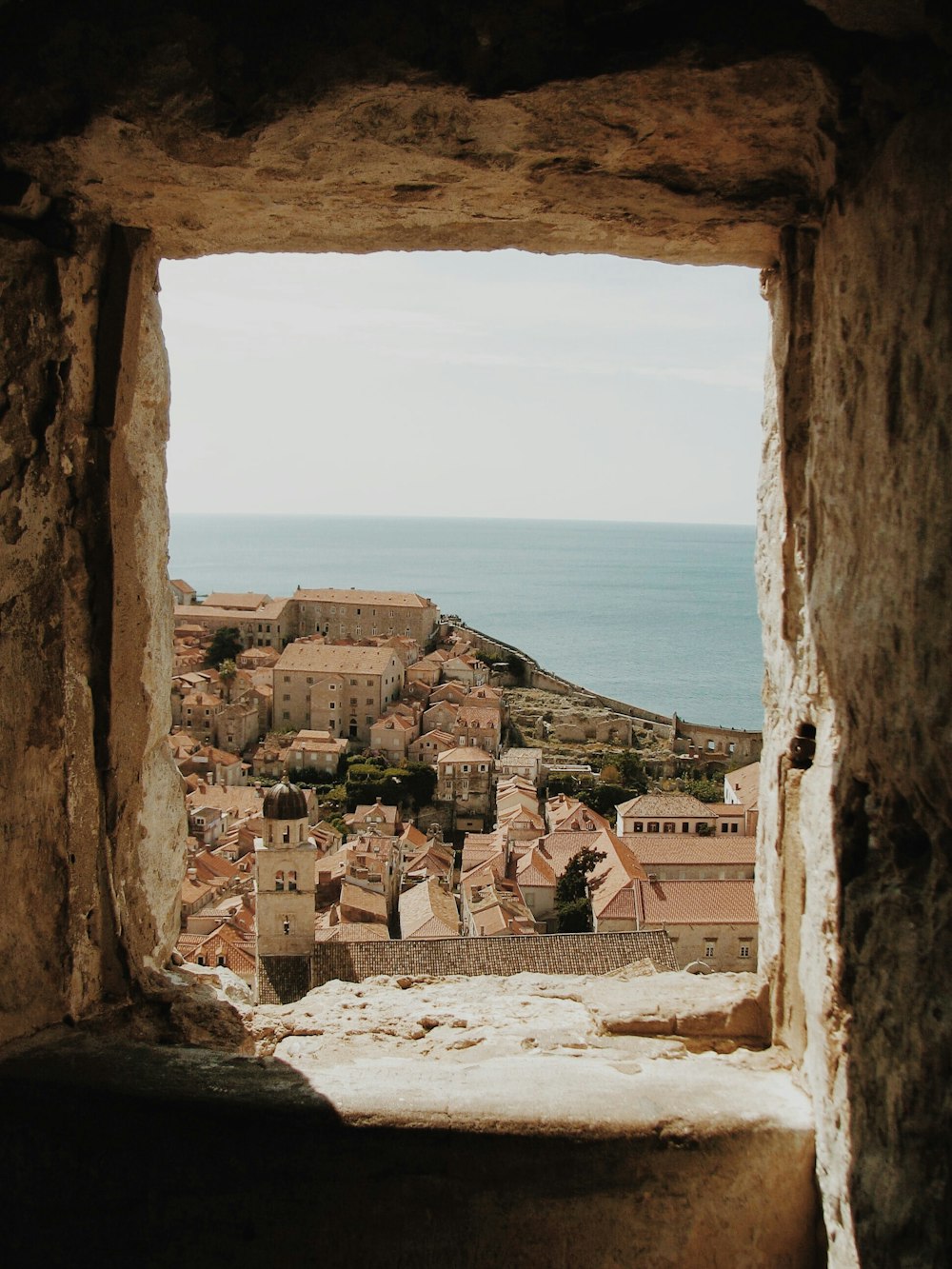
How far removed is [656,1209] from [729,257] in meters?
2.12

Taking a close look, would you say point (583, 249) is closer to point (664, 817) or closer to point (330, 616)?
point (664, 817)

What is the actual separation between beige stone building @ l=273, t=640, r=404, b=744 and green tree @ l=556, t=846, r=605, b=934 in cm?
2143

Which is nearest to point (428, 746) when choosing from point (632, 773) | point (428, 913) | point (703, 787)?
point (632, 773)

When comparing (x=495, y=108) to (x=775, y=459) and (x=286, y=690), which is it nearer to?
(x=775, y=459)

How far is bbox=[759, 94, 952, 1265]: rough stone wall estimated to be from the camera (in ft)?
5.08

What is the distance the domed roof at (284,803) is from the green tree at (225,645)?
3455 centimetres

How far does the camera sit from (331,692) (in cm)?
4281

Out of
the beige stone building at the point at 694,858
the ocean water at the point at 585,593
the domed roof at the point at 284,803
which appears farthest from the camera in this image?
the ocean water at the point at 585,593

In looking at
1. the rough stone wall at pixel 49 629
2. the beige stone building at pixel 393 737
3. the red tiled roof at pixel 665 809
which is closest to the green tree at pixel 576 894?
the red tiled roof at pixel 665 809

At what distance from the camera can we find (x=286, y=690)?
4359 centimetres

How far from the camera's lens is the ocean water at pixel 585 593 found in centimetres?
5778

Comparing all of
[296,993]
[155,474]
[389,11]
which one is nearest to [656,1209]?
[155,474]

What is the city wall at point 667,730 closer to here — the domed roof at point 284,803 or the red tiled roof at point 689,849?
the red tiled roof at point 689,849

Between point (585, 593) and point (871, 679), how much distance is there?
101m
